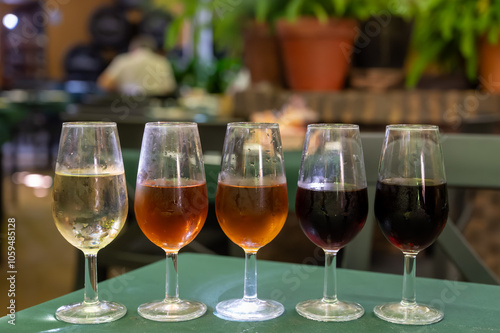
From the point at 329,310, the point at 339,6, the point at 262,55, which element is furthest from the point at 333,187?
the point at 262,55

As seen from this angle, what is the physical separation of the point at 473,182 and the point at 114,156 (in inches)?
33.7

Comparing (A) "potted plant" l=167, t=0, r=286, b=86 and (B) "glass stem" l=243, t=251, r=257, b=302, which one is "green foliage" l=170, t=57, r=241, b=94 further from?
(B) "glass stem" l=243, t=251, r=257, b=302

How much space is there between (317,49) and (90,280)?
59.4 inches

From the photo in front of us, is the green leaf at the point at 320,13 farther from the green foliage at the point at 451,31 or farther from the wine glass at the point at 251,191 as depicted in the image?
the wine glass at the point at 251,191

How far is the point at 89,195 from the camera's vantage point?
81 centimetres

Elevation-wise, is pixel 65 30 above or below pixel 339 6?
above

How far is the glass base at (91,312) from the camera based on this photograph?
773mm

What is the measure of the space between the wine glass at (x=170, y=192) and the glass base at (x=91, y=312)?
36mm

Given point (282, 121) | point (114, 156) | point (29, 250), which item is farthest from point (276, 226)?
point (29, 250)

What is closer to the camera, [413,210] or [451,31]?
→ [413,210]

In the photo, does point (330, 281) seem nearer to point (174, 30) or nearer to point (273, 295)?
point (273, 295)

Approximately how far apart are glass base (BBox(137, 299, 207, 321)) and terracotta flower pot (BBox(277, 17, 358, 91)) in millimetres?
1450

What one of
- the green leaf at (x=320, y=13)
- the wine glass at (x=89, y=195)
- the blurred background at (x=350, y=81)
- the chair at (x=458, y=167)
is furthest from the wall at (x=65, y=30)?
the wine glass at (x=89, y=195)

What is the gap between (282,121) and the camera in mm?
2129
